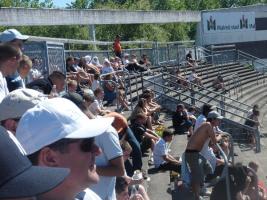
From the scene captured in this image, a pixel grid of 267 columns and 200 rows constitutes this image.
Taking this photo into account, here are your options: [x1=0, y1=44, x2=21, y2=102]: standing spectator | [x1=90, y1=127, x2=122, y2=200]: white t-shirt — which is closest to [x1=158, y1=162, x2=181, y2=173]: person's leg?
[x1=0, y1=44, x2=21, y2=102]: standing spectator

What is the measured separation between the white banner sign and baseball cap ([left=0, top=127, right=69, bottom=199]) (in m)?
41.3

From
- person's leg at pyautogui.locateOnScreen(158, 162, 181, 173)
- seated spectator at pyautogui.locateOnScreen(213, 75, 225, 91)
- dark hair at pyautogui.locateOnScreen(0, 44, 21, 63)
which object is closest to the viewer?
dark hair at pyautogui.locateOnScreen(0, 44, 21, 63)

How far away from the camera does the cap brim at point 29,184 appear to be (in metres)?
1.63

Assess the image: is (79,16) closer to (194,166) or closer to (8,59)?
(194,166)

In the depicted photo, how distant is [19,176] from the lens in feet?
5.49

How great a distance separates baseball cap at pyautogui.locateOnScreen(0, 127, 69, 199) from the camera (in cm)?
164

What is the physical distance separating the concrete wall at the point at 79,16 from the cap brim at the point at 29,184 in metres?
17.9

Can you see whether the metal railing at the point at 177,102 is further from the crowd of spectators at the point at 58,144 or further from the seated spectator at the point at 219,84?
the crowd of spectators at the point at 58,144

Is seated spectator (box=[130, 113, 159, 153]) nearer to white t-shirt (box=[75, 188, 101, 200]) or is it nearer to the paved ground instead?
the paved ground

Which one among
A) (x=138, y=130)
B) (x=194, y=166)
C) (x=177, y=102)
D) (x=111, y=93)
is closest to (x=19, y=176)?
(x=194, y=166)

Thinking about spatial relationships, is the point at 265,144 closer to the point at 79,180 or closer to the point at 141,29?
the point at 79,180

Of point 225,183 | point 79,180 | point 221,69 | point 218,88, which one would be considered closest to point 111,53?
point 218,88

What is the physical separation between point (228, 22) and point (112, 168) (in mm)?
40634

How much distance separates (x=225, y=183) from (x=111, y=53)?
16610 mm
